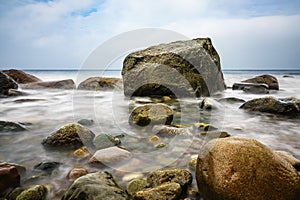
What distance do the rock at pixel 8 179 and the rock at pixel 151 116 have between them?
2145 mm

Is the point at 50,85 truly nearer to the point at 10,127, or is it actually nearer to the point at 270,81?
the point at 10,127

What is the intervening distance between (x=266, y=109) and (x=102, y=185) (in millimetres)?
4537

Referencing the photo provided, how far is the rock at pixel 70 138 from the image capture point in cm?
279

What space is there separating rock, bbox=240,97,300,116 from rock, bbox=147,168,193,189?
3.85 metres

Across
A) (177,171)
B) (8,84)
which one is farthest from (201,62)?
(8,84)

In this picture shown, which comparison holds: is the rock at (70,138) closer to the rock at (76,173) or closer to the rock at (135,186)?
the rock at (76,173)

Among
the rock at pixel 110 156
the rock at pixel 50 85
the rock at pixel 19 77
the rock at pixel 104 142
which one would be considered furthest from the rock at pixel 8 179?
Result: the rock at pixel 19 77

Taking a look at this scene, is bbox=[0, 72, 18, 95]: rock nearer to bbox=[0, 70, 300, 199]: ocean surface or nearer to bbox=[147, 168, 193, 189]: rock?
bbox=[0, 70, 300, 199]: ocean surface

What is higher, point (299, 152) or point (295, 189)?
point (295, 189)

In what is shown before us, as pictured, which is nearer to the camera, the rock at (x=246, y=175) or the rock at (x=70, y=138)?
the rock at (x=246, y=175)

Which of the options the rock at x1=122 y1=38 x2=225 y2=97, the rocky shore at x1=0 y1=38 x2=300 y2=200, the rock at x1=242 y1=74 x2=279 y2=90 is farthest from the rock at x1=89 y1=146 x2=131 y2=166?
the rock at x1=242 y1=74 x2=279 y2=90

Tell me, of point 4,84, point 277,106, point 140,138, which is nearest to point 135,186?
point 140,138

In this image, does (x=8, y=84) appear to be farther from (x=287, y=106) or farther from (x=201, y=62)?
(x=287, y=106)

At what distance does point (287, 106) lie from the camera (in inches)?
187
